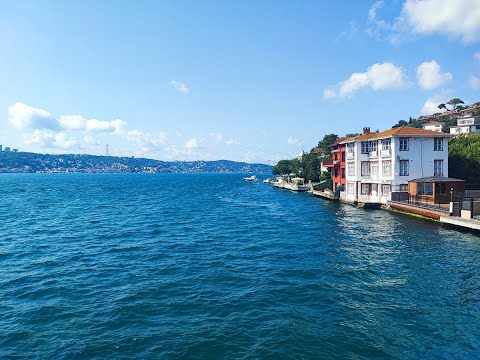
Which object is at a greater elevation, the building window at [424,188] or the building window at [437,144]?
the building window at [437,144]

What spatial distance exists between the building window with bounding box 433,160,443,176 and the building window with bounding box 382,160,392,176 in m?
6.96

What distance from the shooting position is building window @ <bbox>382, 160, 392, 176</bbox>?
55.6 metres

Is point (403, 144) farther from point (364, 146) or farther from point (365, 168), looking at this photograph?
point (365, 168)

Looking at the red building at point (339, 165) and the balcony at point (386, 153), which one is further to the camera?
the red building at point (339, 165)

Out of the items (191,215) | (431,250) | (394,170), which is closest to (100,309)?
(431,250)

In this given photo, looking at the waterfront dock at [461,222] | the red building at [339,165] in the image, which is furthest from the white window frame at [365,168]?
the waterfront dock at [461,222]

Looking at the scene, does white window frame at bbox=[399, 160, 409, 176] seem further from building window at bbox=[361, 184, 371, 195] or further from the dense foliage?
the dense foliage

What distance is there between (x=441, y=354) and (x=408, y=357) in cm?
135

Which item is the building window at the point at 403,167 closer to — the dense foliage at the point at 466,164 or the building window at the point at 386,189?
the building window at the point at 386,189

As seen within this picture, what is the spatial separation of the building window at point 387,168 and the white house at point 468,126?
7342 centimetres

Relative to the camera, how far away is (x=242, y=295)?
1997cm

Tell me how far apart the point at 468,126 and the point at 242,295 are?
12363cm

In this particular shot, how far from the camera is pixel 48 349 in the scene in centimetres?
1434

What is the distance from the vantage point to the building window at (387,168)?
182 feet
